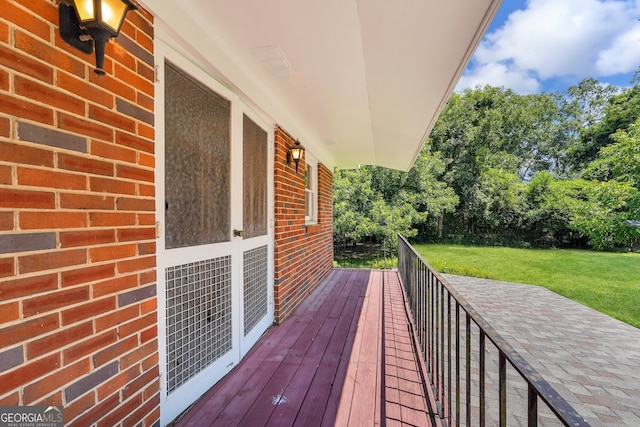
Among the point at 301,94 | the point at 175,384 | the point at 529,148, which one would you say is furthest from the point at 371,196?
the point at 529,148

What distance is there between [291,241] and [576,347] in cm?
394

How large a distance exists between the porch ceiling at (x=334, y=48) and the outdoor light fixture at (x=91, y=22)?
44cm

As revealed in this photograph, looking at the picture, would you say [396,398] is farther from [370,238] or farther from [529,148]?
[529,148]

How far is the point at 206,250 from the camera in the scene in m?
2.05

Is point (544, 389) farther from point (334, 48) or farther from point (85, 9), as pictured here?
point (334, 48)

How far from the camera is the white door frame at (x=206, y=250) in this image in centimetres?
163

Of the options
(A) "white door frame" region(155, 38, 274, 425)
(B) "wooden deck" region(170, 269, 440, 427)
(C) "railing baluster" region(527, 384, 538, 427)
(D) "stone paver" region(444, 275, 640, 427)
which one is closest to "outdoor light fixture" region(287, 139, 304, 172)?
(A) "white door frame" region(155, 38, 274, 425)

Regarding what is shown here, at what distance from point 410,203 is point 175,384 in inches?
460

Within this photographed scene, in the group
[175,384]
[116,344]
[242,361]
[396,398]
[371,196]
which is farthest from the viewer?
[371,196]

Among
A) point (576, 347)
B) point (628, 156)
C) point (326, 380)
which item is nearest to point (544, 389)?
point (326, 380)

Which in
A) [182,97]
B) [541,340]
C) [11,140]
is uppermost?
[182,97]

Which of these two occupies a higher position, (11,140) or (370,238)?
(11,140)

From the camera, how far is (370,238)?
11.3 meters

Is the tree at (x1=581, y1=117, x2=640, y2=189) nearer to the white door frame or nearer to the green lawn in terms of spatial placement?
the green lawn
